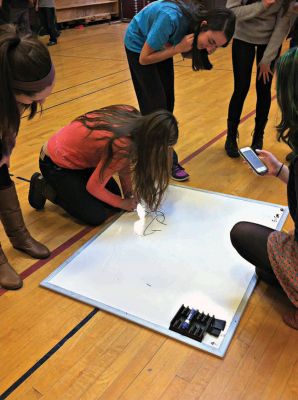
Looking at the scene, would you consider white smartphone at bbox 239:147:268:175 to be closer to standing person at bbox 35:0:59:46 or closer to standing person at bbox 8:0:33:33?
standing person at bbox 8:0:33:33

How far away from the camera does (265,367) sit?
1174mm

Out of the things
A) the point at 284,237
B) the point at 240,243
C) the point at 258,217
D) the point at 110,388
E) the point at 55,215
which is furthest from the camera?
the point at 55,215

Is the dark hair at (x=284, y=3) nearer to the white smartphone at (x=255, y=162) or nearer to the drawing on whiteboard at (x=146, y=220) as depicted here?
the white smartphone at (x=255, y=162)

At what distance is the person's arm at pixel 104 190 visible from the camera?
1.66 meters

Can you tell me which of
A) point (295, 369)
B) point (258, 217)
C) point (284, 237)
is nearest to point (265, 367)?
point (295, 369)

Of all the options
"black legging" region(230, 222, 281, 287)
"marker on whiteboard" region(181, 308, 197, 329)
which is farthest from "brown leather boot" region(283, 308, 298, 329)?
"marker on whiteboard" region(181, 308, 197, 329)

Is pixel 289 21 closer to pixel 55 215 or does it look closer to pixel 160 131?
pixel 160 131

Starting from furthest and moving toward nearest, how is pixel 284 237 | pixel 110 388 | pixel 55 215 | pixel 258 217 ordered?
pixel 55 215
pixel 258 217
pixel 284 237
pixel 110 388

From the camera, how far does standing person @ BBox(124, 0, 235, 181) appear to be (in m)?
1.76

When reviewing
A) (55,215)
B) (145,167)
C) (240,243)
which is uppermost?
(145,167)

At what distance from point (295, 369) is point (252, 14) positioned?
1.67 meters

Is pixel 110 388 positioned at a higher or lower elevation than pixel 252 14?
lower

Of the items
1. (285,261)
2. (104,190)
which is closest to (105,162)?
(104,190)

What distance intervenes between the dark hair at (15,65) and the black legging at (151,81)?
81cm
